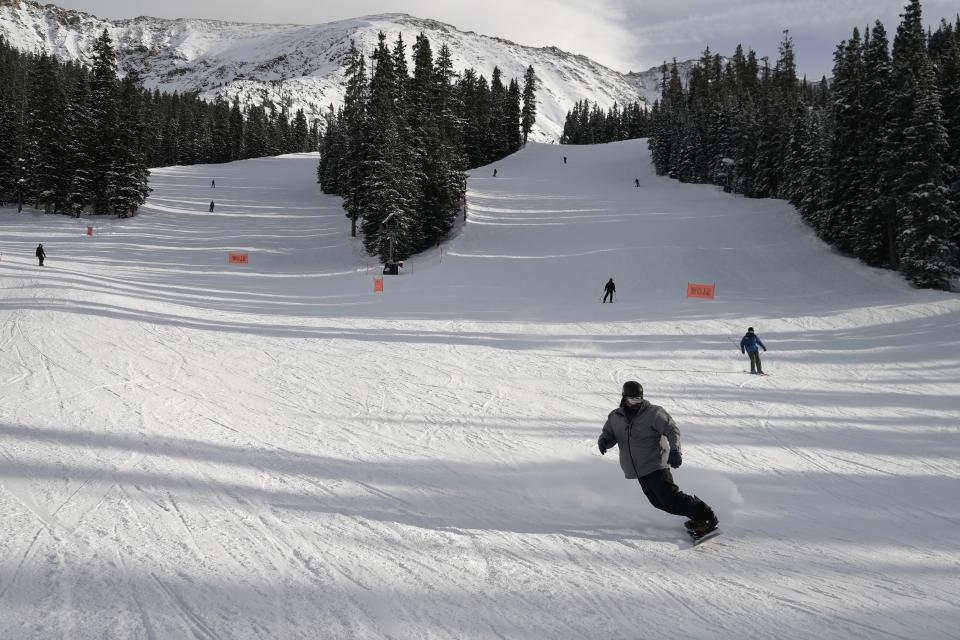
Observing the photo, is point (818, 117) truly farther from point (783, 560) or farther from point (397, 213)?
point (783, 560)

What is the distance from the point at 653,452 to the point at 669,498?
514mm

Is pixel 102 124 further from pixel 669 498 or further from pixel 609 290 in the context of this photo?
pixel 669 498

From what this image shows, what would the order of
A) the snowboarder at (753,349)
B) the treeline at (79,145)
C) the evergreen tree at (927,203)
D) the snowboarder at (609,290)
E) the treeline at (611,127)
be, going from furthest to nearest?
1. the treeline at (611,127)
2. the treeline at (79,145)
3. the evergreen tree at (927,203)
4. the snowboarder at (609,290)
5. the snowboarder at (753,349)

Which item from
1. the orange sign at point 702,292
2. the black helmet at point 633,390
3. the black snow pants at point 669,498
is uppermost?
the black helmet at point 633,390

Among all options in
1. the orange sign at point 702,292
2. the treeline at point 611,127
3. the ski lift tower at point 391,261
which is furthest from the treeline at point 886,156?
the treeline at point 611,127

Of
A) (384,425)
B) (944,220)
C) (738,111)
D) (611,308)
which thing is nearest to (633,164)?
(738,111)

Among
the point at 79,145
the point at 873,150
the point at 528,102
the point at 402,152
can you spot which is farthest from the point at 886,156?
the point at 528,102

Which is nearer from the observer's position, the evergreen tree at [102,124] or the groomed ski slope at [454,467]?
the groomed ski slope at [454,467]

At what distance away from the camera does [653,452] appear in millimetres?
5238

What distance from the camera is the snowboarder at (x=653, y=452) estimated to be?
5.21 meters

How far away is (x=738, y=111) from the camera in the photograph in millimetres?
61375

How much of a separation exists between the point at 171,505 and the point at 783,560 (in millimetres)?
6697

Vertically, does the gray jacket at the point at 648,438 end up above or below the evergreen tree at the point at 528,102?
below

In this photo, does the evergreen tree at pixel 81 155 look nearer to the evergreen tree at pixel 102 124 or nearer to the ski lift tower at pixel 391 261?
the evergreen tree at pixel 102 124
